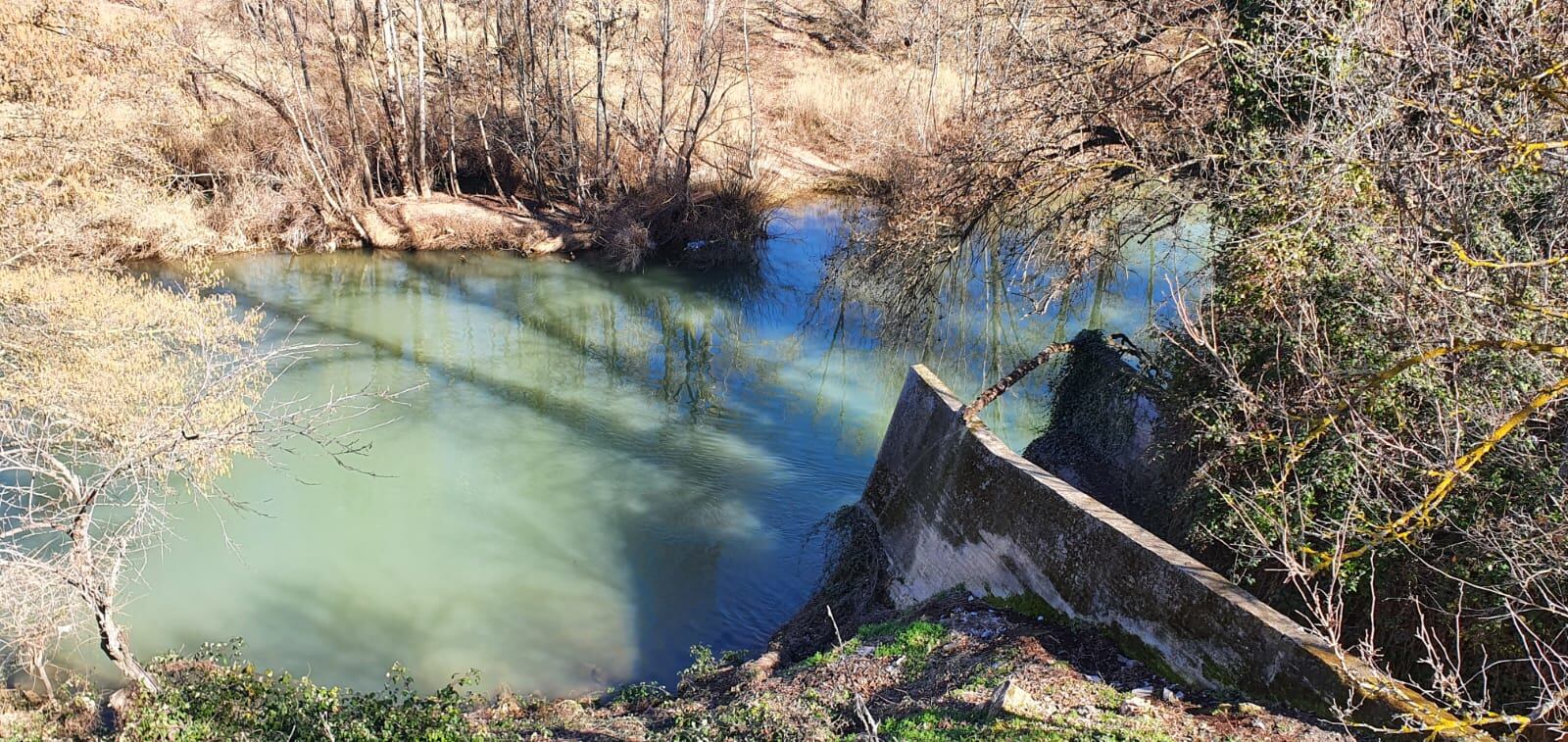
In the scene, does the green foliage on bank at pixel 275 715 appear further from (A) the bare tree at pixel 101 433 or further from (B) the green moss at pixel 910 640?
(B) the green moss at pixel 910 640

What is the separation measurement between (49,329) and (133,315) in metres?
1.48

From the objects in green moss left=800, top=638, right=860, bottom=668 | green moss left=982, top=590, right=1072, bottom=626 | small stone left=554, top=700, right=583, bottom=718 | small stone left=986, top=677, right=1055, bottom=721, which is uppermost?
small stone left=986, top=677, right=1055, bottom=721

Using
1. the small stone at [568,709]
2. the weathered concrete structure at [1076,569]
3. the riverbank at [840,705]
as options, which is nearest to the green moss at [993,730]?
the riverbank at [840,705]

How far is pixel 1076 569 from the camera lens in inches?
316

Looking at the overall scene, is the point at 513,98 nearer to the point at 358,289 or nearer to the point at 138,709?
the point at 358,289

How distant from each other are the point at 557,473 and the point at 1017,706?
29.9 feet

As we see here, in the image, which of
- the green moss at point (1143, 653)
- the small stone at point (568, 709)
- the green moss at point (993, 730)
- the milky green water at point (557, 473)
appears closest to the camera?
the green moss at point (993, 730)

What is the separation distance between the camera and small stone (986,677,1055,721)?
6.31 m

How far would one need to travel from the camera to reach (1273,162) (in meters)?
8.41

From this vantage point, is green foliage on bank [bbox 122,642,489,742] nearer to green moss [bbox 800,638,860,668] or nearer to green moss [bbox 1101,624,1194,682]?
green moss [bbox 800,638,860,668]

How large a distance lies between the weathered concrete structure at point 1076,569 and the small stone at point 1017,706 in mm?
1189

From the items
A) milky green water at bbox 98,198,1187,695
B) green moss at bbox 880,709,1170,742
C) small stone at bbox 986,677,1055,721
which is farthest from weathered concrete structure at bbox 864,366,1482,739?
milky green water at bbox 98,198,1187,695

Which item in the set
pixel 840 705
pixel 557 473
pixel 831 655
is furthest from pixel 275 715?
pixel 557 473

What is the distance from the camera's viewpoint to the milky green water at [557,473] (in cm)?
1093
